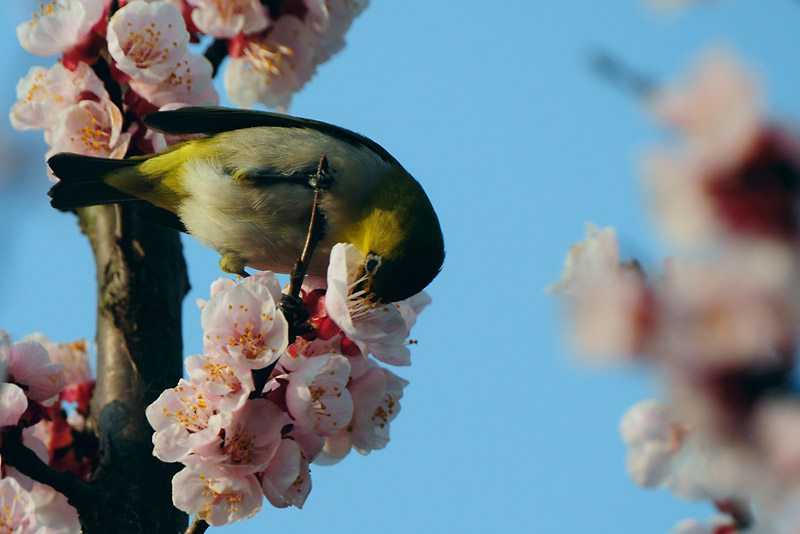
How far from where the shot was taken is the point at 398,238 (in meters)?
4.05

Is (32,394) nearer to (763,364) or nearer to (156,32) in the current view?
(156,32)

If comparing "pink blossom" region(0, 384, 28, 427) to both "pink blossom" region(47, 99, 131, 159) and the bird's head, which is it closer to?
"pink blossom" region(47, 99, 131, 159)

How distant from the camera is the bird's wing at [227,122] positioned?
3.95 metres

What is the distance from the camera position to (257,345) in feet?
9.24

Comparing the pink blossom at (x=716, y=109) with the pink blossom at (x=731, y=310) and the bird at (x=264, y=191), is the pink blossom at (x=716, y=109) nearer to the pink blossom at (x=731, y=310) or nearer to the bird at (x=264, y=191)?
the pink blossom at (x=731, y=310)

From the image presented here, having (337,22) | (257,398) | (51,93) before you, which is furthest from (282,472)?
(337,22)

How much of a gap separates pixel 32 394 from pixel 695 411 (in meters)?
3.04

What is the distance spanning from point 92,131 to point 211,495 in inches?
77.2

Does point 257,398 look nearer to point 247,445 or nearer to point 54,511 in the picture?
point 247,445

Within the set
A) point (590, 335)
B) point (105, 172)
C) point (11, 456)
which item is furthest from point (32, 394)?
point (590, 335)

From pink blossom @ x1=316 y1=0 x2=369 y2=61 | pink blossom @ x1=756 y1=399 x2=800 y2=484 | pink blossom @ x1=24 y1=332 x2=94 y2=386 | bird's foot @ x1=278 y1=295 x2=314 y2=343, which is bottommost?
pink blossom @ x1=756 y1=399 x2=800 y2=484

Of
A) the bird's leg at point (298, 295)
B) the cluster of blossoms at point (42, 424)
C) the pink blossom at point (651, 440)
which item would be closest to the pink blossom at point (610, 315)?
the pink blossom at point (651, 440)

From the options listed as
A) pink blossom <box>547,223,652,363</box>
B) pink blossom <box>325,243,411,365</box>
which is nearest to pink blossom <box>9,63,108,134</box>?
pink blossom <box>325,243,411,365</box>

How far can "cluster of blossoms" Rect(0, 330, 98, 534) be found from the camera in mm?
3162
